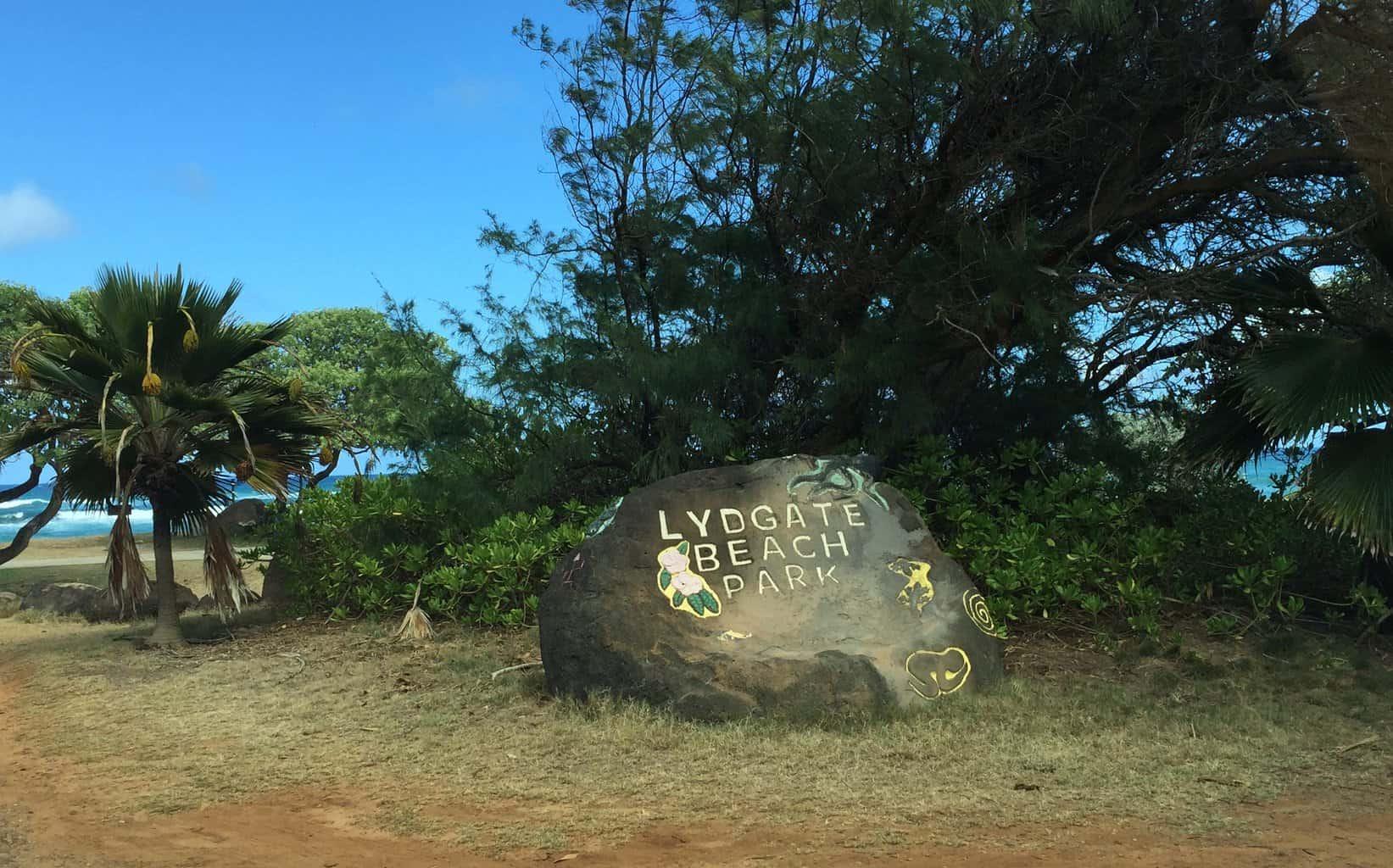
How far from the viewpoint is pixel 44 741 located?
23.3ft

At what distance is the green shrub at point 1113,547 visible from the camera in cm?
857

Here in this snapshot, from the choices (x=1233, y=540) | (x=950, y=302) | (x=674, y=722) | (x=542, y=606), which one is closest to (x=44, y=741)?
(x=542, y=606)

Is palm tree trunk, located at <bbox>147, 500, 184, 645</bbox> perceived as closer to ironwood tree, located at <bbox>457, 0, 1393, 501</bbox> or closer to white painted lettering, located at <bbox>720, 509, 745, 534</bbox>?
ironwood tree, located at <bbox>457, 0, 1393, 501</bbox>

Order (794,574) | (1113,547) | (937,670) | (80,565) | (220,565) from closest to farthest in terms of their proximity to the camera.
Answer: (937,670)
(794,574)
(1113,547)
(220,565)
(80,565)

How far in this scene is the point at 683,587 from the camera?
7.41 meters

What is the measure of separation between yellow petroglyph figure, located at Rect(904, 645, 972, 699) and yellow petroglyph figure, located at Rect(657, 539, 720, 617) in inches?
52.4

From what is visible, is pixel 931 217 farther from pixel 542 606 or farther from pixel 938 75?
pixel 542 606

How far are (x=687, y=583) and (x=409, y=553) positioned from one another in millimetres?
4098

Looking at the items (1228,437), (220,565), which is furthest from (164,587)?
(1228,437)

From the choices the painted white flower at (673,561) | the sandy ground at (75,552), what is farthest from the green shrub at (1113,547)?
the sandy ground at (75,552)

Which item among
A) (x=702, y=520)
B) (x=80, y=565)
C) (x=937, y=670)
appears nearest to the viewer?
(x=937, y=670)

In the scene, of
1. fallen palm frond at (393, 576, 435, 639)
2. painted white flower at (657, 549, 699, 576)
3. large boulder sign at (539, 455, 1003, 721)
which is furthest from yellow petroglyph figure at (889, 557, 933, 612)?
fallen palm frond at (393, 576, 435, 639)

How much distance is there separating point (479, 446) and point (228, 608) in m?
2.85

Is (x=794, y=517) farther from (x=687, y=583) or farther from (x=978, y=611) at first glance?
(x=978, y=611)
